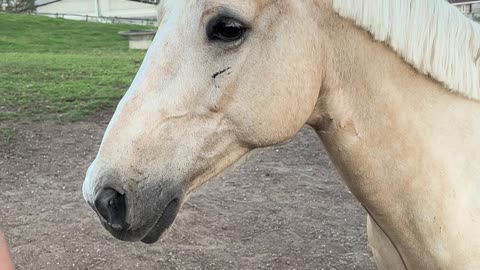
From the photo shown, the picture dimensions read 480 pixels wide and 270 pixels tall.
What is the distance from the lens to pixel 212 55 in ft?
5.20

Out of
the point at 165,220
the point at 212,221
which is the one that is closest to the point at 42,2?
the point at 212,221

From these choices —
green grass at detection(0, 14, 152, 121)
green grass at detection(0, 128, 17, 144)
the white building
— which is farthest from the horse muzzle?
the white building

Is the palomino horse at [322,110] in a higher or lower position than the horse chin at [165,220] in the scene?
higher

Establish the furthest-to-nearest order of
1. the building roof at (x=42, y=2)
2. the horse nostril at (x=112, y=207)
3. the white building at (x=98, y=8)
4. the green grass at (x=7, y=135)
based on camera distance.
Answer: the building roof at (x=42, y=2), the white building at (x=98, y=8), the green grass at (x=7, y=135), the horse nostril at (x=112, y=207)

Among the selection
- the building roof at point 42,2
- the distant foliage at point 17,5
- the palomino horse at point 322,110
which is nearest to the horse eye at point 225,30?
the palomino horse at point 322,110

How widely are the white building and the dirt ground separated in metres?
34.2

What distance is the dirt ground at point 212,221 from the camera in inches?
164

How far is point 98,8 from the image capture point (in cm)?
4241

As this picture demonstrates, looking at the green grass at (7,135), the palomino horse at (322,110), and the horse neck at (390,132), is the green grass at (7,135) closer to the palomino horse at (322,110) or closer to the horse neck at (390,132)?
the palomino horse at (322,110)

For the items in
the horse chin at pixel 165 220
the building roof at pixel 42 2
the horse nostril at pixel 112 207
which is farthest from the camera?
the building roof at pixel 42 2

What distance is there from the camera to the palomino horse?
5.08 feet

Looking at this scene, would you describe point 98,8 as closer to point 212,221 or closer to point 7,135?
point 7,135

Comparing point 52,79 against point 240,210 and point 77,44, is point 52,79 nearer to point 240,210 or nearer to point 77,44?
point 240,210

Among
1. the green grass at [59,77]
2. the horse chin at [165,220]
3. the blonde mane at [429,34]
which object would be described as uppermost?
the blonde mane at [429,34]
